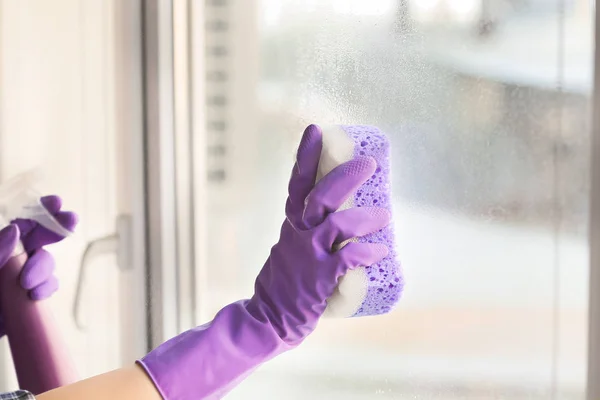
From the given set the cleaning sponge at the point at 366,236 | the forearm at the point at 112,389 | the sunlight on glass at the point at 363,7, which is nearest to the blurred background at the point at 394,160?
the sunlight on glass at the point at 363,7

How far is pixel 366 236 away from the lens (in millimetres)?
624

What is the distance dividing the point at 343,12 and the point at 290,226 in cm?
30

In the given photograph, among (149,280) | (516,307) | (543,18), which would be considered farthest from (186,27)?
(516,307)

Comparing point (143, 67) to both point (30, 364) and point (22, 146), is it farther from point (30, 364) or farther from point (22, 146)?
point (30, 364)

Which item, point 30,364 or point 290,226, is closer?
point 290,226

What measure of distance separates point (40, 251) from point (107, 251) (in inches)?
4.6

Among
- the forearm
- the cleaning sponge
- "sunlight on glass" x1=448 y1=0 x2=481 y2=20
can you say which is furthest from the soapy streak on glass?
the forearm

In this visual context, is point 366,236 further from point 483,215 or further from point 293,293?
point 483,215

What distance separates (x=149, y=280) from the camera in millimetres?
996

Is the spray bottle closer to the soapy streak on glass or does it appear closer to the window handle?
the window handle

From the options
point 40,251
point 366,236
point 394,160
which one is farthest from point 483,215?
point 40,251

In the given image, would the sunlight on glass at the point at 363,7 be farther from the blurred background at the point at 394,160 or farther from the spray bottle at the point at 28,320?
the spray bottle at the point at 28,320

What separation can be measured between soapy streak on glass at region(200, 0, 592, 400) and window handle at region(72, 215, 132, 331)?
356 millimetres

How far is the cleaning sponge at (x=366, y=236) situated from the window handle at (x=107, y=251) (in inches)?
19.4
